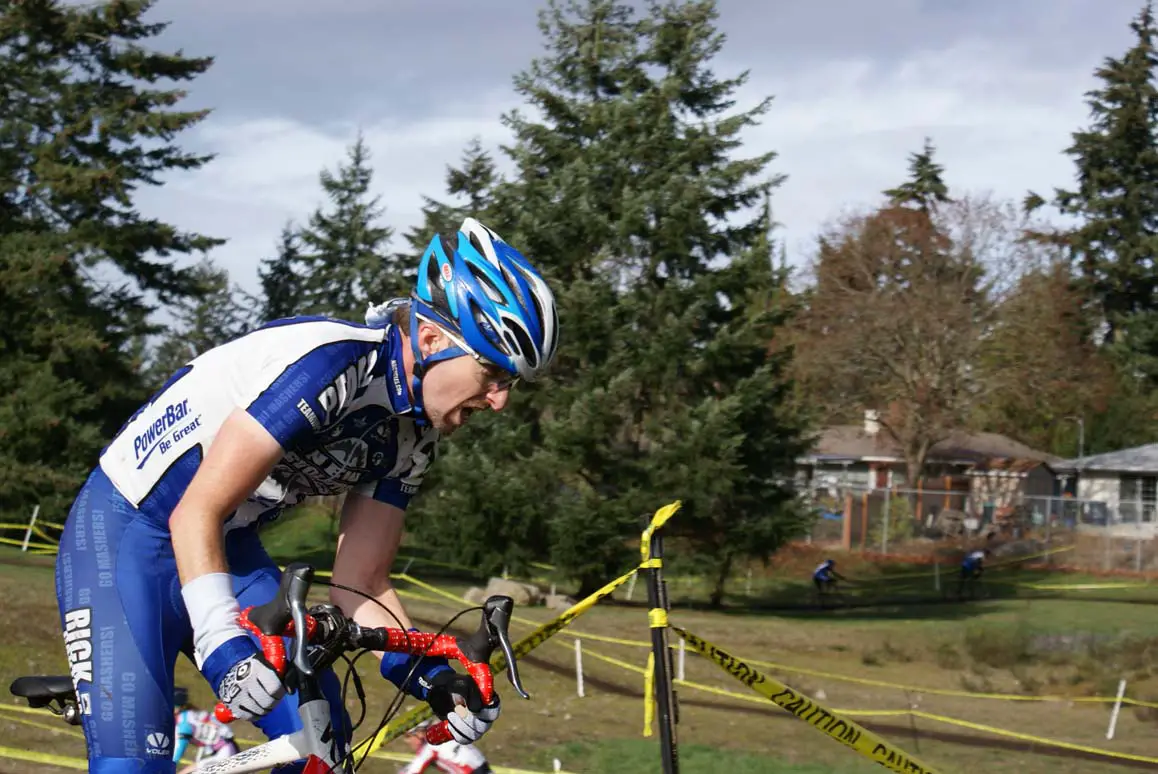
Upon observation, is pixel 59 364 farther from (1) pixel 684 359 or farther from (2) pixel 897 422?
(2) pixel 897 422

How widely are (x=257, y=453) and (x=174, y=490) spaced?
50cm

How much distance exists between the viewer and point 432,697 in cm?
357

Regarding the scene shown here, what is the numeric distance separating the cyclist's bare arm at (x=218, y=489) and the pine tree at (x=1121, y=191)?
71002 millimetres

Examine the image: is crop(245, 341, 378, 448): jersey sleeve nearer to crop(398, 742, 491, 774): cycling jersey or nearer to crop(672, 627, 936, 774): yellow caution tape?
crop(672, 627, 936, 774): yellow caution tape

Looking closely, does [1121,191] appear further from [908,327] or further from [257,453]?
[257,453]

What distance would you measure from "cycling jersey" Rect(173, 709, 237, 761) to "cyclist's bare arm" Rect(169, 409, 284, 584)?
507cm

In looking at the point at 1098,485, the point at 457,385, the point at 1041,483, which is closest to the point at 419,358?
the point at 457,385

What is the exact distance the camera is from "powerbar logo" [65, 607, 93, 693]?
3.47 m

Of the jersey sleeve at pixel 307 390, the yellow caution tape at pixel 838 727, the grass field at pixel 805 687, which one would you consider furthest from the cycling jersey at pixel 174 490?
the grass field at pixel 805 687

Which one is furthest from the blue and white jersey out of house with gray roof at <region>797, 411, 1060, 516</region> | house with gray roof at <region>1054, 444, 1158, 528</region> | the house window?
house with gray roof at <region>1054, 444, 1158, 528</region>

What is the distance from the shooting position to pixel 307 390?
3.36 m

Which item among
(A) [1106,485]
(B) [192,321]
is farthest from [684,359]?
(B) [192,321]

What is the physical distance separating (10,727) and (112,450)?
690 centimetres

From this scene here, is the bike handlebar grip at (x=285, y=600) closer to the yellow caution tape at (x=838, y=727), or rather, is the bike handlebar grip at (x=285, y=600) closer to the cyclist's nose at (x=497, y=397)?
the cyclist's nose at (x=497, y=397)
